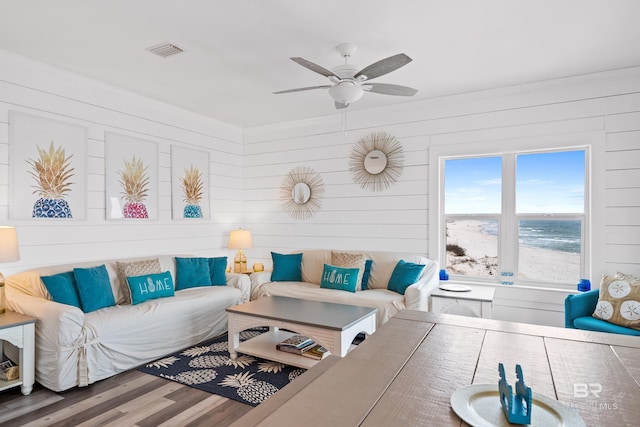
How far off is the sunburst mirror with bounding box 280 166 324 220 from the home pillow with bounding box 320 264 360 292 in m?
1.10

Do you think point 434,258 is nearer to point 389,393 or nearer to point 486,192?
point 486,192

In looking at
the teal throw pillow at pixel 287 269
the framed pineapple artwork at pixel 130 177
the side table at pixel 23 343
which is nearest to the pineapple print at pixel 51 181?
the framed pineapple artwork at pixel 130 177

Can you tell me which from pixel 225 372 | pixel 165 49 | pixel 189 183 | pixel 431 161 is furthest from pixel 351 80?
pixel 189 183

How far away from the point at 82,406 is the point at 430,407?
2663 mm

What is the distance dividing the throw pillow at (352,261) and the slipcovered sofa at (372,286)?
0.14 metres

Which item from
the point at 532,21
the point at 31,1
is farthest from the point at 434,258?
the point at 31,1

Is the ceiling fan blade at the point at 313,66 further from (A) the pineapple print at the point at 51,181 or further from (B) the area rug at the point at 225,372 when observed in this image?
(A) the pineapple print at the point at 51,181

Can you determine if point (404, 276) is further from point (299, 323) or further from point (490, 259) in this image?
point (299, 323)

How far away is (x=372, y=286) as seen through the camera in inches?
175

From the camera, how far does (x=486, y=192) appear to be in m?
4.30

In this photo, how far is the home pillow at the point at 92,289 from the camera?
10.8 ft

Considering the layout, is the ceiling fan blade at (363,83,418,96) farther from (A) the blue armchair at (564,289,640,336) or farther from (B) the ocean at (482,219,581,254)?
(A) the blue armchair at (564,289,640,336)

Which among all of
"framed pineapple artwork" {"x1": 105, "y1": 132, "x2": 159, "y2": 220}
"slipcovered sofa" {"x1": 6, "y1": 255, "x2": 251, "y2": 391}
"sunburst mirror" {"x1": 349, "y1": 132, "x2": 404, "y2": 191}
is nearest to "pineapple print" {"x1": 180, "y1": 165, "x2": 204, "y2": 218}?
"framed pineapple artwork" {"x1": 105, "y1": 132, "x2": 159, "y2": 220}

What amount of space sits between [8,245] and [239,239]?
270 centimetres
